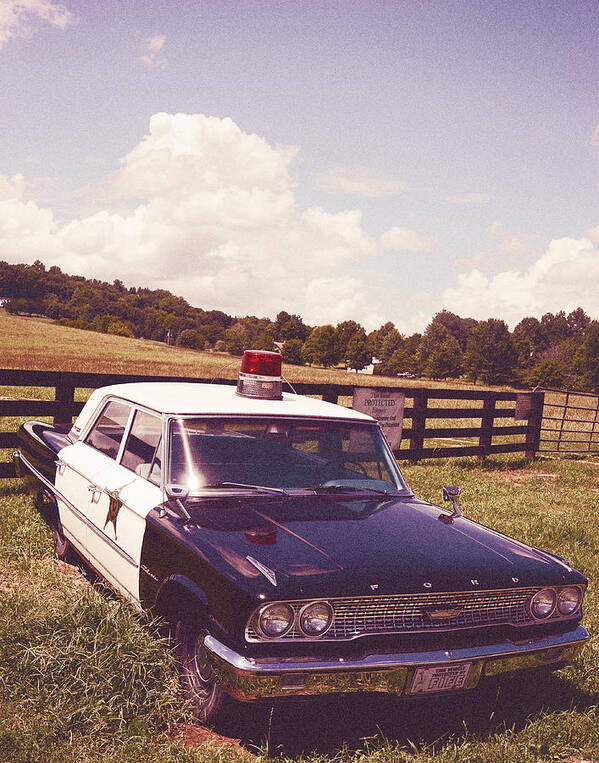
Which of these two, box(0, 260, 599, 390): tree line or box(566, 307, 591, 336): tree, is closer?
box(0, 260, 599, 390): tree line

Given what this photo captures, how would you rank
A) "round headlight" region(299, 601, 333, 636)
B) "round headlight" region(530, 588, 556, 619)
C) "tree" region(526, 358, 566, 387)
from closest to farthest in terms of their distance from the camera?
"round headlight" region(299, 601, 333, 636) → "round headlight" region(530, 588, 556, 619) → "tree" region(526, 358, 566, 387)

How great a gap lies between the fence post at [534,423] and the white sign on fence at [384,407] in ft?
15.5

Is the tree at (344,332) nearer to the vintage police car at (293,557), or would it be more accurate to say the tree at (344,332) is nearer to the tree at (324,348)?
the tree at (324,348)

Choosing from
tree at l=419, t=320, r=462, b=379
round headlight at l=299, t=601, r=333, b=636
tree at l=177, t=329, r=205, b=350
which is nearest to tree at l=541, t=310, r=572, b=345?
tree at l=419, t=320, r=462, b=379

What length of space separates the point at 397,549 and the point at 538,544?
14.1 feet

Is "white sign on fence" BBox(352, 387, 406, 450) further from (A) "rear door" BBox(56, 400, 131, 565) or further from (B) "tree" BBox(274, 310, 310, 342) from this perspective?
(B) "tree" BBox(274, 310, 310, 342)

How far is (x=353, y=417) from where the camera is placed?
4.61 m

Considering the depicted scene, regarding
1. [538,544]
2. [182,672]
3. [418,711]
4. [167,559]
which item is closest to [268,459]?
[167,559]

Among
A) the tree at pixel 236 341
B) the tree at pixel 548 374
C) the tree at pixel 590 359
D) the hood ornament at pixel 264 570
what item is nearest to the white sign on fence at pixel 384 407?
the hood ornament at pixel 264 570

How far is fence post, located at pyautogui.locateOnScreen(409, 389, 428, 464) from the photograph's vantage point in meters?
11.7

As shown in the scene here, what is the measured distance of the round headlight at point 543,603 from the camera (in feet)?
11.2

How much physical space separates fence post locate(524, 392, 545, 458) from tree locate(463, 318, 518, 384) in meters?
96.6

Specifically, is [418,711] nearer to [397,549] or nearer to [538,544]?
[397,549]

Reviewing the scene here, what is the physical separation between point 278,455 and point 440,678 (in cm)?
168
